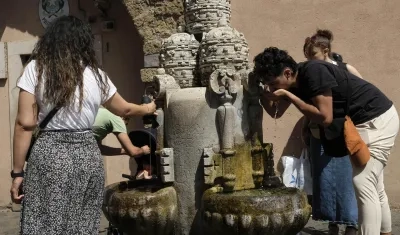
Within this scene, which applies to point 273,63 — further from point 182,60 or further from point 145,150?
point 145,150

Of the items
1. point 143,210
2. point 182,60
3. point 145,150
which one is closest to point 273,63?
point 182,60

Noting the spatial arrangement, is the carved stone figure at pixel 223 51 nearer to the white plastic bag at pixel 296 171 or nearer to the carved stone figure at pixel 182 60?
the carved stone figure at pixel 182 60

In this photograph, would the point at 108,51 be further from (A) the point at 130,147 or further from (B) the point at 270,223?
(B) the point at 270,223

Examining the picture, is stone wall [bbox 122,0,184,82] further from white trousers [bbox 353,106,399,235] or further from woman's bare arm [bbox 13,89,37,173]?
woman's bare arm [bbox 13,89,37,173]

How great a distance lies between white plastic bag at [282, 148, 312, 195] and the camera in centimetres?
699

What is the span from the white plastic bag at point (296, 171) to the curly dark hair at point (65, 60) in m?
4.08

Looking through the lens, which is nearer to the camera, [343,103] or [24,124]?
[24,124]

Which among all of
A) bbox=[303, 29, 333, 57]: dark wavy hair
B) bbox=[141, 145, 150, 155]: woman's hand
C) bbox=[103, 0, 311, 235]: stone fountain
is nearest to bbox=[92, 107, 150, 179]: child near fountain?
bbox=[141, 145, 150, 155]: woman's hand

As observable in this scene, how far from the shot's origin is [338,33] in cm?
728

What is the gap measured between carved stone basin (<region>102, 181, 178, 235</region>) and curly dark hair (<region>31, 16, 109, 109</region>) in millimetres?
948

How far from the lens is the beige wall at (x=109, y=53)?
819 centimetres

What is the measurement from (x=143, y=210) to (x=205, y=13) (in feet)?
4.37

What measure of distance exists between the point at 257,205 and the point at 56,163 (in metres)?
1.10

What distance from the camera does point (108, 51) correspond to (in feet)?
27.3
